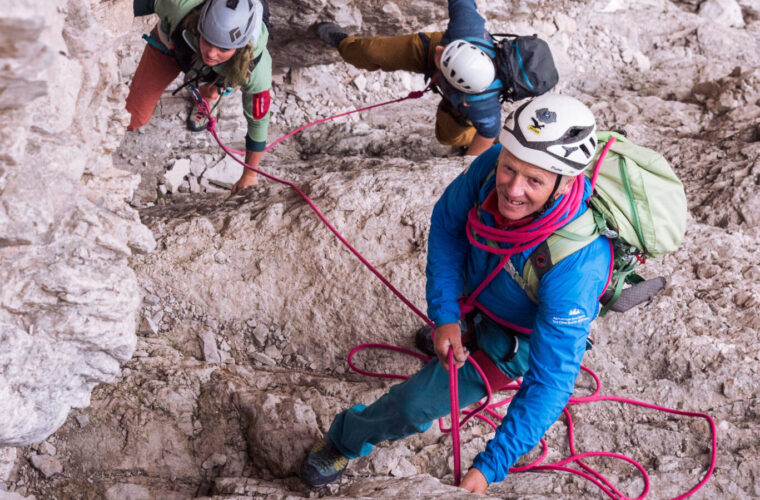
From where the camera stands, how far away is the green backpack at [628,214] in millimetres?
3186

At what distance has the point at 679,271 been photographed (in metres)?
5.29

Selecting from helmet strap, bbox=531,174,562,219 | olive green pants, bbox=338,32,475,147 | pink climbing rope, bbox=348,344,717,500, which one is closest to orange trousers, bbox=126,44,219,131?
olive green pants, bbox=338,32,475,147

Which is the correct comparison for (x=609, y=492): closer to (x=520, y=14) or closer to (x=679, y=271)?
(x=679, y=271)

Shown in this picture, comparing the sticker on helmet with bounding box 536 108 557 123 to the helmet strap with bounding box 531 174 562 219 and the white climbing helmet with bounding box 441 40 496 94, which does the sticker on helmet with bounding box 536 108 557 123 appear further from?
the white climbing helmet with bounding box 441 40 496 94

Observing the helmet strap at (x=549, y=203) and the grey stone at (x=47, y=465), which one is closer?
the helmet strap at (x=549, y=203)

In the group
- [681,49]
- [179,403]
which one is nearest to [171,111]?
[179,403]

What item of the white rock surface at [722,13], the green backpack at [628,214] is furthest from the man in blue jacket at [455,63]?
the white rock surface at [722,13]

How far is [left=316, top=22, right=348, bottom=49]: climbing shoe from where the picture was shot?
7.12 m

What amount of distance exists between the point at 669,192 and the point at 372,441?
2.15 meters

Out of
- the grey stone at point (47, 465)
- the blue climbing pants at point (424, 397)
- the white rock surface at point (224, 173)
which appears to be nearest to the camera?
the blue climbing pants at point (424, 397)

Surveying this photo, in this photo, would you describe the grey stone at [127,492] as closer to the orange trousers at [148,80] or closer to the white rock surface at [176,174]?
the orange trousers at [148,80]

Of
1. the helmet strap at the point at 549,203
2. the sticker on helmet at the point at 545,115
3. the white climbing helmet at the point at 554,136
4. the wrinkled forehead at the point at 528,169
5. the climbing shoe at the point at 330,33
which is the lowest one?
the climbing shoe at the point at 330,33

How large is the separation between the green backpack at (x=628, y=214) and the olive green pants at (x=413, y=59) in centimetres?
308

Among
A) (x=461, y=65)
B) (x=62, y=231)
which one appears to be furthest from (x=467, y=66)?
(x=62, y=231)
